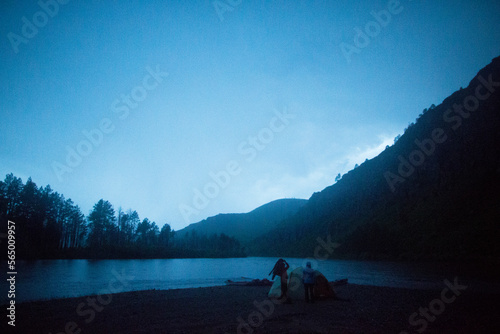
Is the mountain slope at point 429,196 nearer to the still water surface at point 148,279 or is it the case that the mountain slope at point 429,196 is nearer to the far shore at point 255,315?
the still water surface at point 148,279

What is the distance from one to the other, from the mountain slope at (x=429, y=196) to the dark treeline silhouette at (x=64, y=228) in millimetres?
72658

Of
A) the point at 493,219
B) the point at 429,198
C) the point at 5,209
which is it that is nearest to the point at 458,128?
the point at 429,198

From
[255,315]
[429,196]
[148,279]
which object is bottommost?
[255,315]

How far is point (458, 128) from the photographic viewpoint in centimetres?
12475

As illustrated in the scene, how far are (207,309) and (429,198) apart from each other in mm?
115135

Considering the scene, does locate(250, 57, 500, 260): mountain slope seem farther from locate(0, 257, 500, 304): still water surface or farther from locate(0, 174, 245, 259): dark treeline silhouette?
locate(0, 174, 245, 259): dark treeline silhouette

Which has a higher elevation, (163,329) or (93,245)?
(93,245)

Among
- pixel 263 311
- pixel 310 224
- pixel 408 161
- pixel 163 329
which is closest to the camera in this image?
pixel 163 329

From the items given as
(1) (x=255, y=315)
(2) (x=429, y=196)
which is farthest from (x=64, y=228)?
(2) (x=429, y=196)

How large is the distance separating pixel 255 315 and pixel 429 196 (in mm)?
116448

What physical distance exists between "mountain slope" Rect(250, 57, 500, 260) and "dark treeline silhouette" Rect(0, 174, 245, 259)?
72.7m

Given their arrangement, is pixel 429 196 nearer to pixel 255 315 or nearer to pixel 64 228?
pixel 255 315

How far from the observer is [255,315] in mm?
13102

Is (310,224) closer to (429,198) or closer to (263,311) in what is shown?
(429,198)
